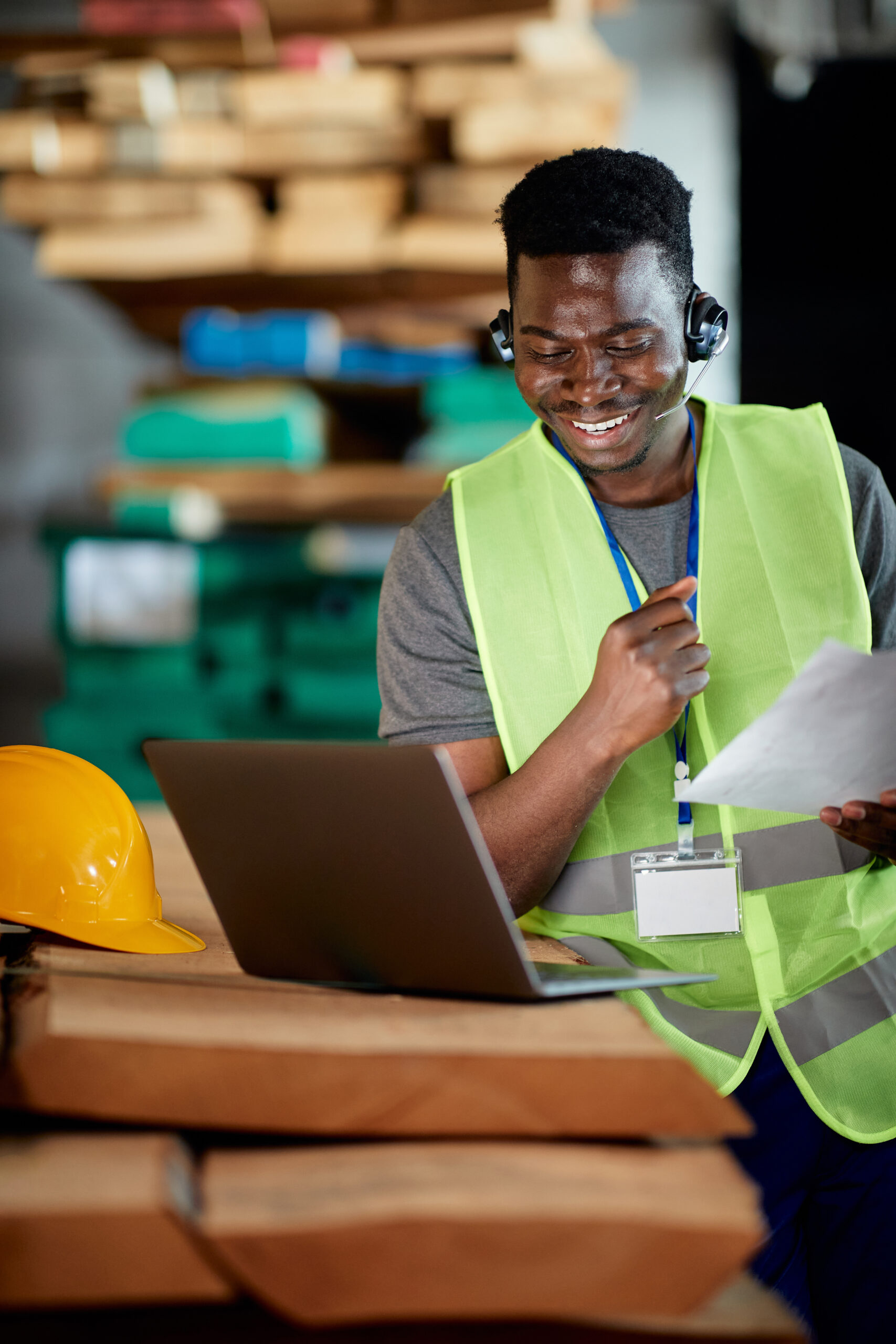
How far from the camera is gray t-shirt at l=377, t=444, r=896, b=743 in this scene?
151 centimetres

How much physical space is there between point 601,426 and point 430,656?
0.36m

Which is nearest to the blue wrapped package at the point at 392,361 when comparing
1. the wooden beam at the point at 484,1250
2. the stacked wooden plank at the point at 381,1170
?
the stacked wooden plank at the point at 381,1170

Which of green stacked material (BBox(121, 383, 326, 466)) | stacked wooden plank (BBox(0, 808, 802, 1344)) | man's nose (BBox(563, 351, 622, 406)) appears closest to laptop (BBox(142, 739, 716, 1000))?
stacked wooden plank (BBox(0, 808, 802, 1344))

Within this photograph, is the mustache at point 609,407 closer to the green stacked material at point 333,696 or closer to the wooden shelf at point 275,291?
the wooden shelf at point 275,291

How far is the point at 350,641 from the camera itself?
11.6 ft

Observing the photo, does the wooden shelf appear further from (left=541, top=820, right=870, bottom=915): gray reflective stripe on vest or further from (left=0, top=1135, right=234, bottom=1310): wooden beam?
(left=0, top=1135, right=234, bottom=1310): wooden beam

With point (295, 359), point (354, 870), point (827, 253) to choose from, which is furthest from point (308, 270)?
point (354, 870)

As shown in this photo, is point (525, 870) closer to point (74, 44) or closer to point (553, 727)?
point (553, 727)

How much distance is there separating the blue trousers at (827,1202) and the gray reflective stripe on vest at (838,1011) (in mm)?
34

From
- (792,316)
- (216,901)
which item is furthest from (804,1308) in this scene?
(792,316)

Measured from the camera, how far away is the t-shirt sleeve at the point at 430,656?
59.9 inches

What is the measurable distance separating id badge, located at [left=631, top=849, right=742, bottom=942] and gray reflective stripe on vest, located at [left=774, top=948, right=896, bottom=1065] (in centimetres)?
11

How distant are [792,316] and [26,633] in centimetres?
329

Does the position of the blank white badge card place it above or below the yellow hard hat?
below
